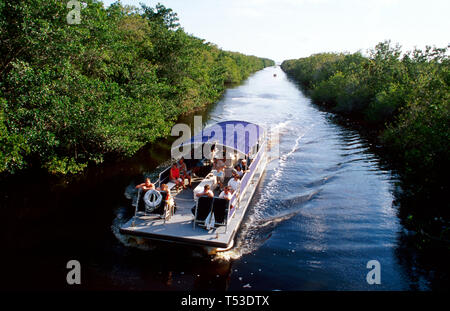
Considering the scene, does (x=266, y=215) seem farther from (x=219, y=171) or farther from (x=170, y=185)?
(x=170, y=185)

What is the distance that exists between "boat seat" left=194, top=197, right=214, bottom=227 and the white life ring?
124cm

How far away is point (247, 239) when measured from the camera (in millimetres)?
10617

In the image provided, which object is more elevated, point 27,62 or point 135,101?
point 27,62

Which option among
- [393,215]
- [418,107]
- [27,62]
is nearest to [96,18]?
[27,62]

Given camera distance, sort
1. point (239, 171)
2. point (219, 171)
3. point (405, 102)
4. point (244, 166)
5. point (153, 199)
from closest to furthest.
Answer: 1. point (153, 199)
2. point (219, 171)
3. point (239, 171)
4. point (244, 166)
5. point (405, 102)

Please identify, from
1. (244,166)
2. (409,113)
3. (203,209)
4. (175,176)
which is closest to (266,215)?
(244,166)

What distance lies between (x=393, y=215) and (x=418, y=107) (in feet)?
31.1

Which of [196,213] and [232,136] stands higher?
[232,136]

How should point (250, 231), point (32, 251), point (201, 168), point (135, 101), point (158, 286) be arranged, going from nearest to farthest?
point (158, 286)
point (32, 251)
point (250, 231)
point (201, 168)
point (135, 101)

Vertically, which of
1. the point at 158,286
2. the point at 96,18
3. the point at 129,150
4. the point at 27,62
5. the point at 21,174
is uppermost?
the point at 96,18

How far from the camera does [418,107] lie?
1866 centimetres

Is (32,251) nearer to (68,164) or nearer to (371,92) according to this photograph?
(68,164)

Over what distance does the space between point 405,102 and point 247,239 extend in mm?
18287

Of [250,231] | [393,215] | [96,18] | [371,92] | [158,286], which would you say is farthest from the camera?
[371,92]
